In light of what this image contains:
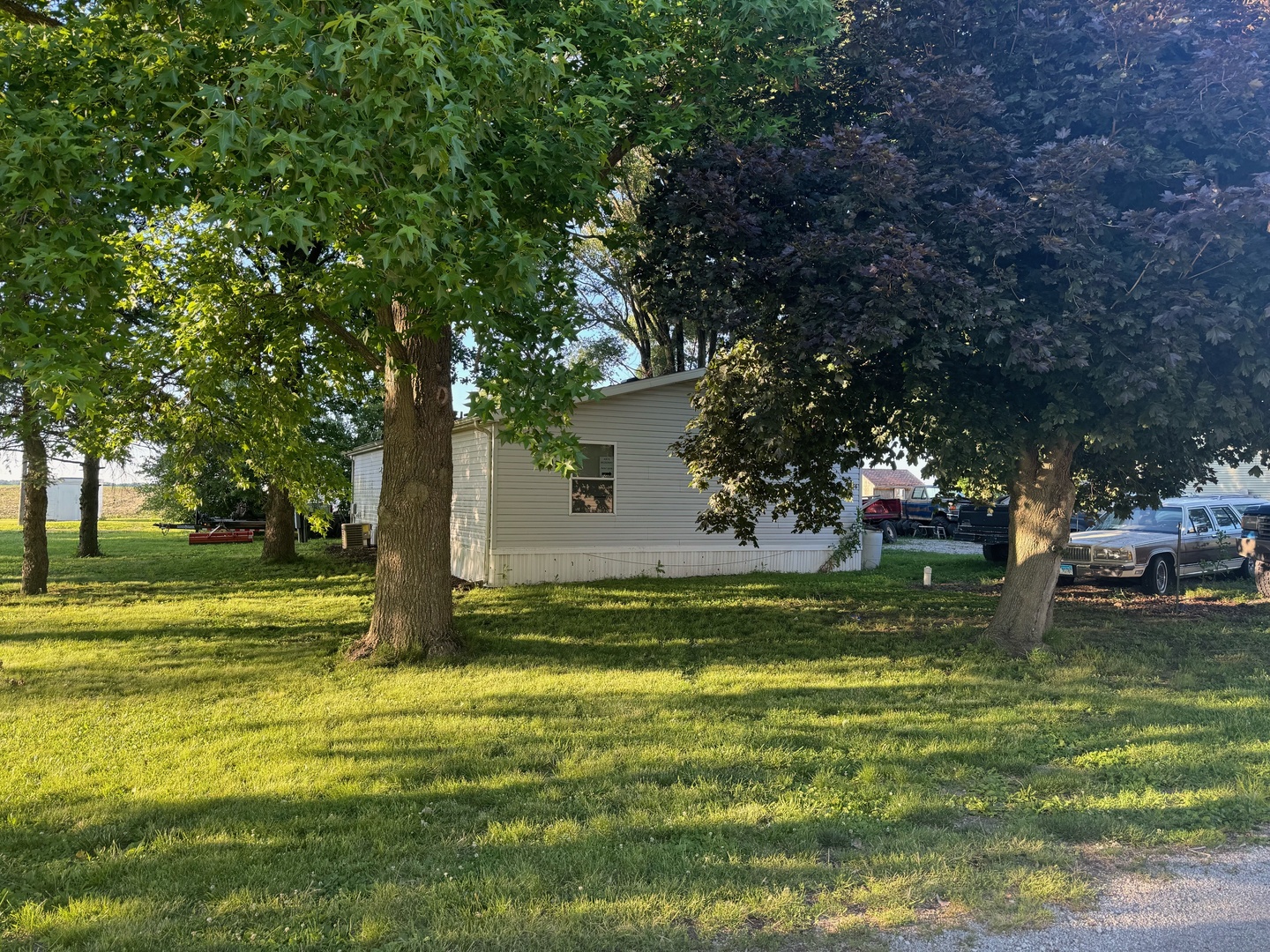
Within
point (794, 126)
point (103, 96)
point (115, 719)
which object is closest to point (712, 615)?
point (794, 126)

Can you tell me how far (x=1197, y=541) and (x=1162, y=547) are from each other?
1289 millimetres

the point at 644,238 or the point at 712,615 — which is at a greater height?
the point at 644,238

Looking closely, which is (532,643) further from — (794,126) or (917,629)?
(794,126)

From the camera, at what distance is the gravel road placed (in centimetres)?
326

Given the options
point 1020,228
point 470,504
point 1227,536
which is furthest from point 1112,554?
point 470,504

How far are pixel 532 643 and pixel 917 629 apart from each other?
4706 millimetres

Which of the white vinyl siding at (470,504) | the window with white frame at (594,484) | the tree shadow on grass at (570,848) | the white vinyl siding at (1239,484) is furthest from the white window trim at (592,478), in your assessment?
the white vinyl siding at (1239,484)

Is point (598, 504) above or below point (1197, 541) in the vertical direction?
above

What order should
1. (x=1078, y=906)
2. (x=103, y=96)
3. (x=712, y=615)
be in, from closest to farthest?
(x=1078, y=906), (x=103, y=96), (x=712, y=615)

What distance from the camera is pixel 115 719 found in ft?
21.6

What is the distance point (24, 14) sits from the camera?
8039 mm

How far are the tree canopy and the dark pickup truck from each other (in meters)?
9.68

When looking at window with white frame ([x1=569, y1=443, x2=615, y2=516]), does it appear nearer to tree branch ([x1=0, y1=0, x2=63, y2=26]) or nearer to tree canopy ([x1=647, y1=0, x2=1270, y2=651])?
tree canopy ([x1=647, y1=0, x2=1270, y2=651])

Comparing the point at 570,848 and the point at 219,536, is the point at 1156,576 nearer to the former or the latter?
the point at 570,848
